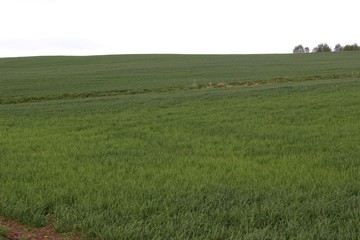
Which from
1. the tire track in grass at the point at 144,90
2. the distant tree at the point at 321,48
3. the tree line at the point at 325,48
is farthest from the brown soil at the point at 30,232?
the distant tree at the point at 321,48

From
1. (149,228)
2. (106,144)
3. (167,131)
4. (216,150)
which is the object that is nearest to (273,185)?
(149,228)

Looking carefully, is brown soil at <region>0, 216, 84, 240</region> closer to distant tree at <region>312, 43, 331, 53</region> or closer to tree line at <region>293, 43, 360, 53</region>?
tree line at <region>293, 43, 360, 53</region>

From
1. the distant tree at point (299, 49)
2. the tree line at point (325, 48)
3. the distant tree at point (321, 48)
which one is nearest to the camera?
the tree line at point (325, 48)

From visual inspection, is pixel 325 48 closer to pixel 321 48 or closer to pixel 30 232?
pixel 321 48

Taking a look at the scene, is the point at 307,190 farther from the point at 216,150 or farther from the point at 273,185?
the point at 216,150

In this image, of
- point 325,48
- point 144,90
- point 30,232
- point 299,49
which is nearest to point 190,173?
point 30,232

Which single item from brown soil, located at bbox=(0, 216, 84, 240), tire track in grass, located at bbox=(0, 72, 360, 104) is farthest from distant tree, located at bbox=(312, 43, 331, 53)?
brown soil, located at bbox=(0, 216, 84, 240)

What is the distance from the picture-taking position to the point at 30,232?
5.13m

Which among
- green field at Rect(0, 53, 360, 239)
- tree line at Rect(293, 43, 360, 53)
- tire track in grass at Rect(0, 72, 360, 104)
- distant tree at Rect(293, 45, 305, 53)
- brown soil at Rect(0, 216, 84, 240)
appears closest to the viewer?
brown soil at Rect(0, 216, 84, 240)

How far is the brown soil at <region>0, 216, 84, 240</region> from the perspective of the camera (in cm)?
492

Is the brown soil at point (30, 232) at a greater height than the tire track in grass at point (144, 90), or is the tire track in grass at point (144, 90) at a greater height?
the brown soil at point (30, 232)

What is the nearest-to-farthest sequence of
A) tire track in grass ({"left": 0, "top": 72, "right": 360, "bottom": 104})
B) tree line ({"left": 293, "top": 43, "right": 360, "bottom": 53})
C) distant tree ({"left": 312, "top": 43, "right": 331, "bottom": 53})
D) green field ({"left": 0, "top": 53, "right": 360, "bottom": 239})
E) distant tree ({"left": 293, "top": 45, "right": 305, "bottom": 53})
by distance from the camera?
green field ({"left": 0, "top": 53, "right": 360, "bottom": 239}) → tire track in grass ({"left": 0, "top": 72, "right": 360, "bottom": 104}) → tree line ({"left": 293, "top": 43, "right": 360, "bottom": 53}) → distant tree ({"left": 312, "top": 43, "right": 331, "bottom": 53}) → distant tree ({"left": 293, "top": 45, "right": 305, "bottom": 53})

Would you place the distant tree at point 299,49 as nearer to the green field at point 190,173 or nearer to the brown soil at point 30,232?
the green field at point 190,173

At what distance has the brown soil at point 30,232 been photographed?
4918 millimetres
